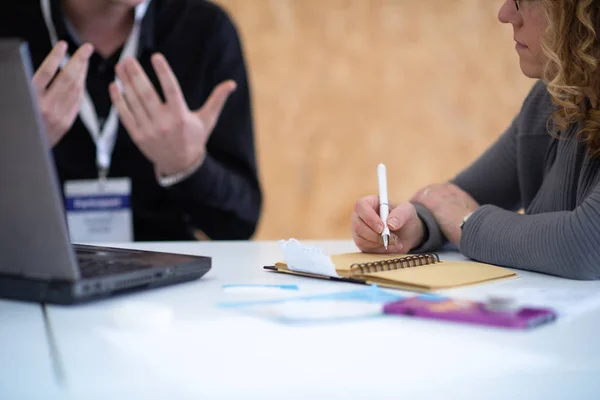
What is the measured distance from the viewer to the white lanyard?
211 centimetres

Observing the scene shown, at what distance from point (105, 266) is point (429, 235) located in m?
0.60

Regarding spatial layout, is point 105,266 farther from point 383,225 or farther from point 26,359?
point 383,225

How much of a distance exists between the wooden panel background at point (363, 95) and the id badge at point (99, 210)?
1944 mm

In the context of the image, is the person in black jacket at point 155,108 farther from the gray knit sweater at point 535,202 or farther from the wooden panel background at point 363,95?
the wooden panel background at point 363,95

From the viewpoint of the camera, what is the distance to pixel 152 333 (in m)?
0.68

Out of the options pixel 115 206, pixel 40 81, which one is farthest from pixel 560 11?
pixel 115 206

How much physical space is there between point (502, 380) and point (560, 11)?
Result: 79cm

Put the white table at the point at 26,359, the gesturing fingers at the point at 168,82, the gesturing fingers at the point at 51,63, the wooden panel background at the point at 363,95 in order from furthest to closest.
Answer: the wooden panel background at the point at 363,95
the gesturing fingers at the point at 168,82
the gesturing fingers at the point at 51,63
the white table at the point at 26,359

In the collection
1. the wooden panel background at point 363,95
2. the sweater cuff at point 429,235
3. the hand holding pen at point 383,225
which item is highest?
the hand holding pen at point 383,225

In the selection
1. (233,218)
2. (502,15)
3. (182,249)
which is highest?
(502,15)

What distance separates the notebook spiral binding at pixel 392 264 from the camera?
95 cm

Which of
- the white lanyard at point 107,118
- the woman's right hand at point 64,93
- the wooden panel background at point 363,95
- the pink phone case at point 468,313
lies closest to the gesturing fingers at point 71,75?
the woman's right hand at point 64,93

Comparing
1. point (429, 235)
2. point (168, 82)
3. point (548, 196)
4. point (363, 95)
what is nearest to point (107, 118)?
point (168, 82)

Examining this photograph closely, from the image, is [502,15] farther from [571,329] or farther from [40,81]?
[40,81]
